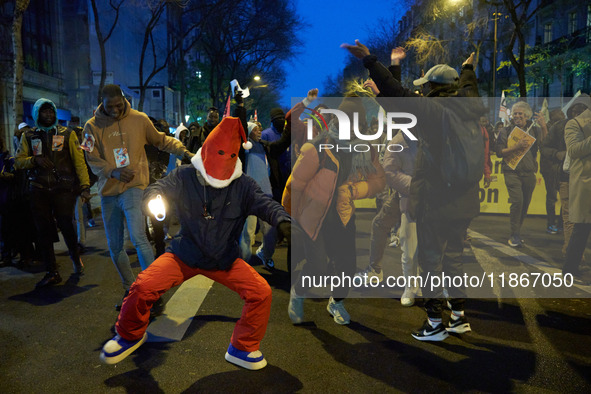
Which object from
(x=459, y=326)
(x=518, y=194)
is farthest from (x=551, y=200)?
(x=459, y=326)

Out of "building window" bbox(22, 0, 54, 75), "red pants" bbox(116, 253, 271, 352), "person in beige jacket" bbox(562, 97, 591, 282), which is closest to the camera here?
"red pants" bbox(116, 253, 271, 352)

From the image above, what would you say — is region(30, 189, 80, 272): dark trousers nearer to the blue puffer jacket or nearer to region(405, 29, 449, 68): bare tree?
the blue puffer jacket

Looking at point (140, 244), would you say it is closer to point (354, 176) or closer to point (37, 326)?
point (37, 326)

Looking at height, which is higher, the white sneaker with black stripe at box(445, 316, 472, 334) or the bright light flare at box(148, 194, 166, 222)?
the bright light flare at box(148, 194, 166, 222)

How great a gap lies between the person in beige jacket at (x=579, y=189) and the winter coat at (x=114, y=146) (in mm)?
4530

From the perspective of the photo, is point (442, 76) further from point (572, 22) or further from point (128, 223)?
point (572, 22)

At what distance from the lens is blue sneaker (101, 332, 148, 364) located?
3.29 m

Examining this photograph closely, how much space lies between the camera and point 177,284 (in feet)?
11.5

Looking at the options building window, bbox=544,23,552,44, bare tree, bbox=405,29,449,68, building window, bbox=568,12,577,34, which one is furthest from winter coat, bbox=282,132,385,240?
building window, bbox=544,23,552,44

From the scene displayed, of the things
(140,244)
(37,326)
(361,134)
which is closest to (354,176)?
(361,134)

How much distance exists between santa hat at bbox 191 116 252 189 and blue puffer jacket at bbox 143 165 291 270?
102 millimetres

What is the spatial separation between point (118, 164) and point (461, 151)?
9.81ft

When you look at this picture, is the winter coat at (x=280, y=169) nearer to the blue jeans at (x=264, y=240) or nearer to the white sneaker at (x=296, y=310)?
the blue jeans at (x=264, y=240)

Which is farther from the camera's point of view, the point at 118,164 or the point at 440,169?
the point at 118,164
